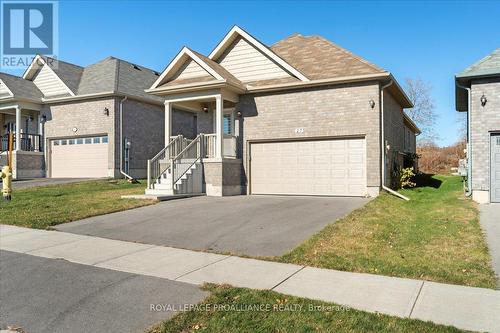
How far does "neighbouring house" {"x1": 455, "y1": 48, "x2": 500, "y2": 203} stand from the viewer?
13.0 m

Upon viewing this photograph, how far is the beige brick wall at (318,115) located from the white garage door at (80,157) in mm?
9805

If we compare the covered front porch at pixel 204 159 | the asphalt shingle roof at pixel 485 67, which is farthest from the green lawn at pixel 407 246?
the covered front porch at pixel 204 159

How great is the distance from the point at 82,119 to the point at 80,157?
2.27 m

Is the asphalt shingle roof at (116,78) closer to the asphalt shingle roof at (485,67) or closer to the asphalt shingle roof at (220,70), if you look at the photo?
the asphalt shingle roof at (220,70)

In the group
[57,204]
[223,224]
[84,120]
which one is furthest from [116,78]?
[223,224]

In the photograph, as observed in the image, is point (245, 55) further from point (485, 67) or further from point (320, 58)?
point (485, 67)

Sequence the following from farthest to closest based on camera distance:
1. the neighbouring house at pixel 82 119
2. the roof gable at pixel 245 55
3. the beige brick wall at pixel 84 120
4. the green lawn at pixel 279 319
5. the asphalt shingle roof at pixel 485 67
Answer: the neighbouring house at pixel 82 119 < the beige brick wall at pixel 84 120 < the roof gable at pixel 245 55 < the asphalt shingle roof at pixel 485 67 < the green lawn at pixel 279 319

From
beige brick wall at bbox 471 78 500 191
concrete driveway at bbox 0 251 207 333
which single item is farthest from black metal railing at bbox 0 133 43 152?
beige brick wall at bbox 471 78 500 191

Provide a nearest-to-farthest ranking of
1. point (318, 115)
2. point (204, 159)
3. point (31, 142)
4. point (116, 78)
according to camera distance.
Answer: point (318, 115) → point (204, 159) → point (116, 78) → point (31, 142)

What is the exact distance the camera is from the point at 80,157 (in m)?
23.9

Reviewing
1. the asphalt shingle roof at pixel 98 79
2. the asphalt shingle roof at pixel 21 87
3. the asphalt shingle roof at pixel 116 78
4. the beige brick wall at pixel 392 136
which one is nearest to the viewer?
the beige brick wall at pixel 392 136

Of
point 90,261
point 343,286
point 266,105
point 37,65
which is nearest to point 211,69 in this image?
point 266,105

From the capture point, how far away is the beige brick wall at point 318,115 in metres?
14.8

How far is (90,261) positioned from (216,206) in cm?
626
